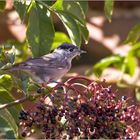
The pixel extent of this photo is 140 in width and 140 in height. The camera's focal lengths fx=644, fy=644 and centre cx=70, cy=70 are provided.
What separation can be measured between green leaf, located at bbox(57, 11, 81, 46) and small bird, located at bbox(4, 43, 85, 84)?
14 cm

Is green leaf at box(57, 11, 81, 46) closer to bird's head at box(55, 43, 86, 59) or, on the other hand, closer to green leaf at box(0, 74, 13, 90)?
bird's head at box(55, 43, 86, 59)

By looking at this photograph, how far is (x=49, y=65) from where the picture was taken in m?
2.46

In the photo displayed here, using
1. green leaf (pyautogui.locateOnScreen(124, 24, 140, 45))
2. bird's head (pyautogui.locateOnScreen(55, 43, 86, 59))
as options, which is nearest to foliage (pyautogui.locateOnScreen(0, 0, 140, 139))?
bird's head (pyautogui.locateOnScreen(55, 43, 86, 59))

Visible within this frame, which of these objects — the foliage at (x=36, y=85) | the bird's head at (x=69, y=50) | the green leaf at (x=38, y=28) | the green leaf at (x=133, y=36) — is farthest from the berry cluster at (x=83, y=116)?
the green leaf at (x=133, y=36)

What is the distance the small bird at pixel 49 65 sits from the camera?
2.35 m

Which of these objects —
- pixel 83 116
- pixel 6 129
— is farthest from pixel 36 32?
pixel 83 116

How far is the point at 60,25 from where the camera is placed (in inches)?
222

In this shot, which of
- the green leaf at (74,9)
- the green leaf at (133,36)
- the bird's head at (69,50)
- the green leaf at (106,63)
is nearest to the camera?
the green leaf at (74,9)

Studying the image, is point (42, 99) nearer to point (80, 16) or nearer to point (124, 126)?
point (124, 126)

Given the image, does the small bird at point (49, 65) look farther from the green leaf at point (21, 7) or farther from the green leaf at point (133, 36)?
the green leaf at point (133, 36)

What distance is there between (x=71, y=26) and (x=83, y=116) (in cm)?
48

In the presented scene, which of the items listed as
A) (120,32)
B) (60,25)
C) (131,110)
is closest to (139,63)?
(120,32)

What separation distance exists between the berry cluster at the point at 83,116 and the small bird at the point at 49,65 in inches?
9.1

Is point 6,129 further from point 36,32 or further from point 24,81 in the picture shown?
point 36,32
